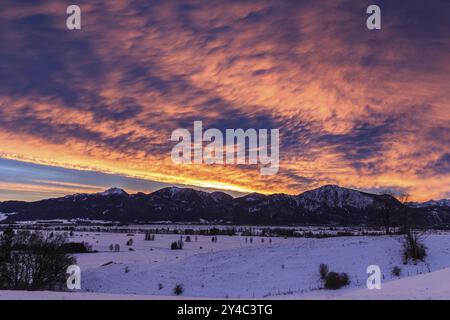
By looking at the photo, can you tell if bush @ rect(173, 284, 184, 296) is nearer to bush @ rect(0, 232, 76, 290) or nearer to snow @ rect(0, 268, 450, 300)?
bush @ rect(0, 232, 76, 290)

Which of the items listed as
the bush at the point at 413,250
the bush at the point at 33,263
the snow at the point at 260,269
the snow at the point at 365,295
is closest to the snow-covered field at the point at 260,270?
the snow at the point at 260,269

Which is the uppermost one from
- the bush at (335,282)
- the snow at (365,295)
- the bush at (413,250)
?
the snow at (365,295)

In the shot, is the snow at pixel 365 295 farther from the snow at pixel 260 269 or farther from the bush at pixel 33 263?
the bush at pixel 33 263

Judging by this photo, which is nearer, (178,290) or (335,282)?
(335,282)

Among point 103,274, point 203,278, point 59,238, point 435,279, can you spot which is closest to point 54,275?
point 59,238

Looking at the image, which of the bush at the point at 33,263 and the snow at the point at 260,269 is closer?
the bush at the point at 33,263

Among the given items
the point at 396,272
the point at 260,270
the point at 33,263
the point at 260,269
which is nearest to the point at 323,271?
the point at 396,272

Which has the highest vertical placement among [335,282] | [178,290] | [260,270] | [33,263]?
[33,263]

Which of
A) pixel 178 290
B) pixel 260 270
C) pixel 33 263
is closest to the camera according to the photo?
pixel 33 263

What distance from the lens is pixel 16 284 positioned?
34406 millimetres

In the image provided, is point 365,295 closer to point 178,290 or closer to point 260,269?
point 178,290

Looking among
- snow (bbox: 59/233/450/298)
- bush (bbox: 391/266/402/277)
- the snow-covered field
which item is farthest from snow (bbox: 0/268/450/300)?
bush (bbox: 391/266/402/277)
